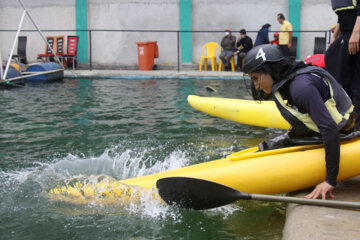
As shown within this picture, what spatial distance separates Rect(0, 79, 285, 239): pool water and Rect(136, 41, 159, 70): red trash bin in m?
4.83

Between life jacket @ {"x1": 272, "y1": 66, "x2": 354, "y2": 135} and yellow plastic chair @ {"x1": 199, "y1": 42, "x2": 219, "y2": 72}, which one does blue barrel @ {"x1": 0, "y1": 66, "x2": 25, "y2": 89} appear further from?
life jacket @ {"x1": 272, "y1": 66, "x2": 354, "y2": 135}

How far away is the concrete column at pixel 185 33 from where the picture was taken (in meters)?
15.8

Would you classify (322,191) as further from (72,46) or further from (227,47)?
(72,46)

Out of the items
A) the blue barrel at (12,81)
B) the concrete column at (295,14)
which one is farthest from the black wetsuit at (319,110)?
the concrete column at (295,14)

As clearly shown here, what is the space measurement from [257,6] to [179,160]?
39.4ft

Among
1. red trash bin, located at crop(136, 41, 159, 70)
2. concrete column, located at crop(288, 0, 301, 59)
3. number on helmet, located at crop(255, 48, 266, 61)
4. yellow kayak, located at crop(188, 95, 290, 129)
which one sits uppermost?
concrete column, located at crop(288, 0, 301, 59)

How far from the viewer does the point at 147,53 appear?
50.1 feet

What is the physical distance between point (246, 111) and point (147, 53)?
9877 millimetres

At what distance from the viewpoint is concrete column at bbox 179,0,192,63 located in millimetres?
15844

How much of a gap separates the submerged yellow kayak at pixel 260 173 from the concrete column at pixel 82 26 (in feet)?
45.2

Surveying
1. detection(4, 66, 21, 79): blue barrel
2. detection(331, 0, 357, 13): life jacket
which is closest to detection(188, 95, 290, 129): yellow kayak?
detection(331, 0, 357, 13): life jacket

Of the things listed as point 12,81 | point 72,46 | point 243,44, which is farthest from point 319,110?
point 72,46

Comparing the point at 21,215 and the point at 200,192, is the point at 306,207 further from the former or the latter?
the point at 21,215

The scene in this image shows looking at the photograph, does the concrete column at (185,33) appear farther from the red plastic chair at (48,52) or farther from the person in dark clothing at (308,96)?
the person in dark clothing at (308,96)
